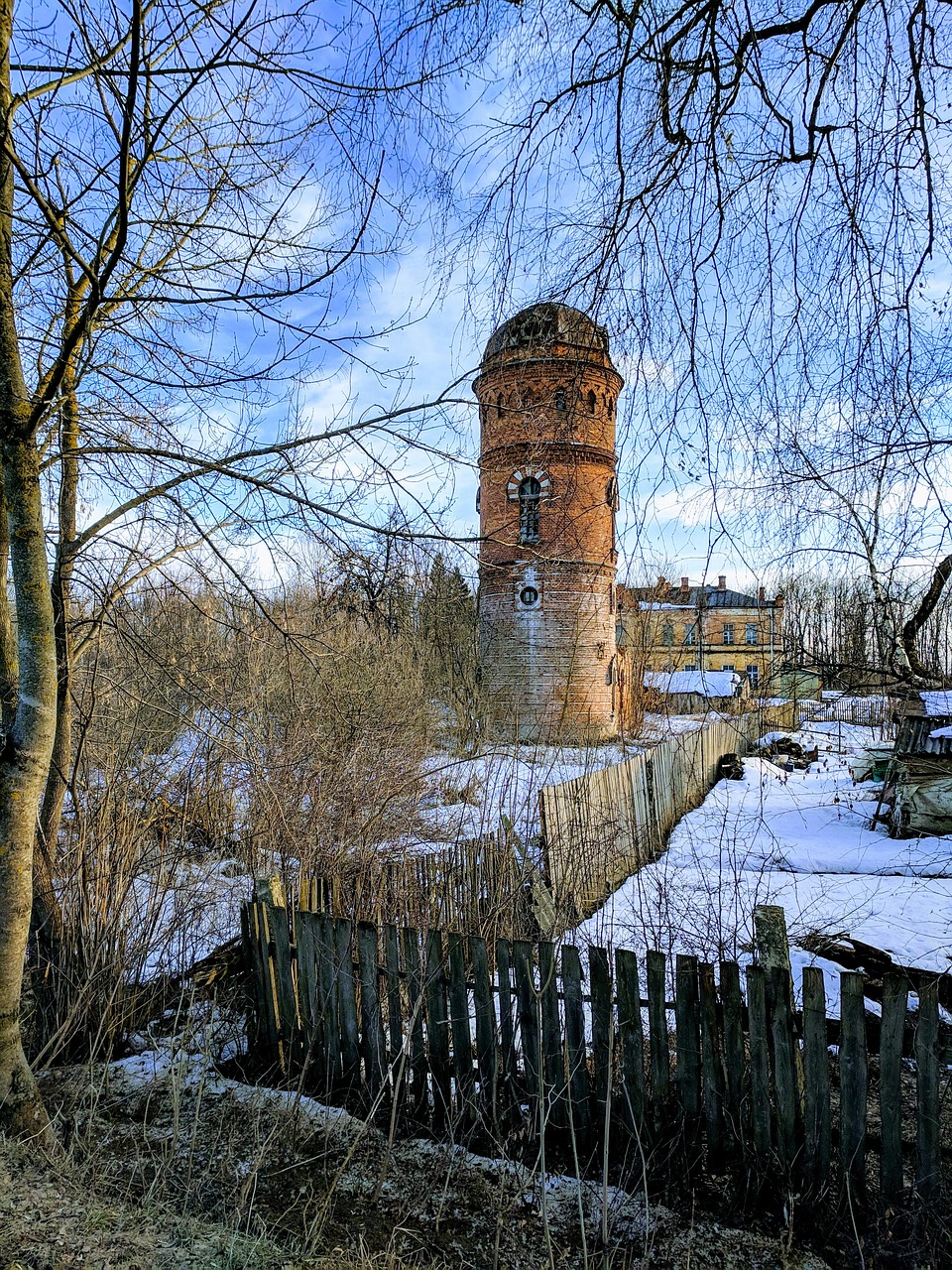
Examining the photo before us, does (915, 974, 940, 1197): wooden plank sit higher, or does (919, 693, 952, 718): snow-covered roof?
(919, 693, 952, 718): snow-covered roof

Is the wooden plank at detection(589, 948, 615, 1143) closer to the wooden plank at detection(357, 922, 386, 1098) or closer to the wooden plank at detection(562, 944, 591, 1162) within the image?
the wooden plank at detection(562, 944, 591, 1162)

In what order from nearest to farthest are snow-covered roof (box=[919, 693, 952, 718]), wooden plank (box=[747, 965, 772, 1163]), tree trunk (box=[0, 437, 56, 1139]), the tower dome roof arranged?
the tower dome roof, tree trunk (box=[0, 437, 56, 1139]), wooden plank (box=[747, 965, 772, 1163]), snow-covered roof (box=[919, 693, 952, 718])

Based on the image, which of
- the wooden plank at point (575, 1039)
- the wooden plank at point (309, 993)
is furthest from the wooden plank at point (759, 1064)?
the wooden plank at point (309, 993)

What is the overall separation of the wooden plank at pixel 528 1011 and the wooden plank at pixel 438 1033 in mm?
416

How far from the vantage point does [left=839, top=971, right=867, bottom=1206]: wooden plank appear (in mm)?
3219

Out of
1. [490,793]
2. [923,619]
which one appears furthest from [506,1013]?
[490,793]

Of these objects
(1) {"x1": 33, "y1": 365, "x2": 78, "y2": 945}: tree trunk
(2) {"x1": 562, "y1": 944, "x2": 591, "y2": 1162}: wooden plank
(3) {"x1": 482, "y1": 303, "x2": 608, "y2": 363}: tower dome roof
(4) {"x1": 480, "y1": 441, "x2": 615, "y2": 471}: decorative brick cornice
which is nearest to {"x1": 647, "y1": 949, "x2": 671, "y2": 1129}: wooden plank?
(2) {"x1": 562, "y1": 944, "x2": 591, "y2": 1162}: wooden plank

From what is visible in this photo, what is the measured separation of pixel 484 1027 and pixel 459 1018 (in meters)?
0.14

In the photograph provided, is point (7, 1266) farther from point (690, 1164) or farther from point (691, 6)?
point (691, 6)

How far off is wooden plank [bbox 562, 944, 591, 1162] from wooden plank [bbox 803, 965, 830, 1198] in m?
1.03

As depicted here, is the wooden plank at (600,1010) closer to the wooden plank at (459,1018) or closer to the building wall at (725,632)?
the wooden plank at (459,1018)

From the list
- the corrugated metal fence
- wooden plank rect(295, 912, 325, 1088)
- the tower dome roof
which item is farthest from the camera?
the corrugated metal fence

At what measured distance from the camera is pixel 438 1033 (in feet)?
13.1

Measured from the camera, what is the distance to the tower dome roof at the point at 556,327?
2.89m
